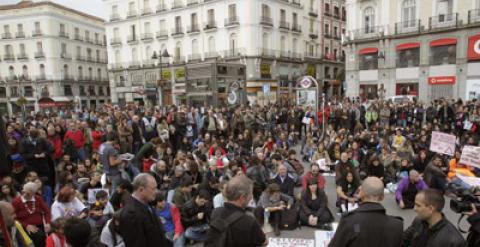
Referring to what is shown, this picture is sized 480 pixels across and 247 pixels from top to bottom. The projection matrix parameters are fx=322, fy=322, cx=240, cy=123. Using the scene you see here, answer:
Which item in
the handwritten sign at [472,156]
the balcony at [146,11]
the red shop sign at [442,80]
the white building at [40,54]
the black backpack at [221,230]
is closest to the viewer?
the black backpack at [221,230]

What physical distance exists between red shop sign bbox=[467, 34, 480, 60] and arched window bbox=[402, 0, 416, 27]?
14.8 ft

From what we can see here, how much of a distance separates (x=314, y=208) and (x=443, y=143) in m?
3.50

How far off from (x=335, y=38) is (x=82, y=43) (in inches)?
1561

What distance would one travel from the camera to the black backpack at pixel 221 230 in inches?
100

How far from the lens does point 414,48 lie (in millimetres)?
27422

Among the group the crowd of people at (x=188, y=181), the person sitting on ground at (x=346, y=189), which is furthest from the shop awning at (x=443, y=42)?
the person sitting on ground at (x=346, y=189)

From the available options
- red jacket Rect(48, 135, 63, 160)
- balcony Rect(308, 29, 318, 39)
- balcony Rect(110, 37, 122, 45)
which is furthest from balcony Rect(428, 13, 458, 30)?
balcony Rect(110, 37, 122, 45)

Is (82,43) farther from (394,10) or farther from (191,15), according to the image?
(394,10)

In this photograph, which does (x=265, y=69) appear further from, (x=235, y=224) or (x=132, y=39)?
(x=235, y=224)

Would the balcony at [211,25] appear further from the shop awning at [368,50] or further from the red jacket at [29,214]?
the red jacket at [29,214]

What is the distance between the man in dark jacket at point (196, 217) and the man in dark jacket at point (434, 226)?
3.67 m

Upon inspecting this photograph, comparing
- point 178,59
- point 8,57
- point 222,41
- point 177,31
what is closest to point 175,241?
point 222,41

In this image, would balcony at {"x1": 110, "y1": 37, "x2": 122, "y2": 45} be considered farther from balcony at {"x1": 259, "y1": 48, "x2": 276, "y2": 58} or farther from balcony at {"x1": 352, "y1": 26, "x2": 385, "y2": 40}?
balcony at {"x1": 352, "y1": 26, "x2": 385, "y2": 40}

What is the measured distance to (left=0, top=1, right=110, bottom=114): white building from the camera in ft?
154
